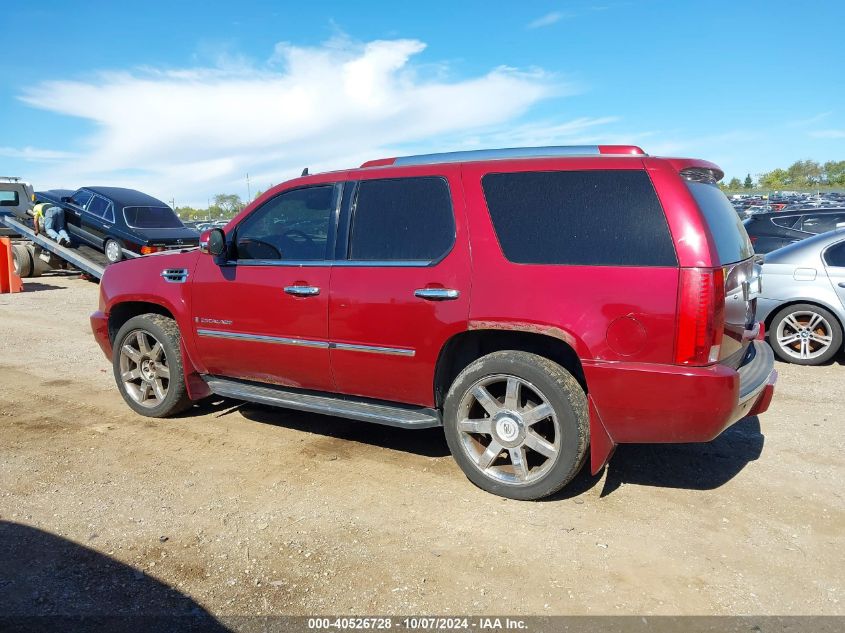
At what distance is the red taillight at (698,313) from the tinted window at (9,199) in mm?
22288

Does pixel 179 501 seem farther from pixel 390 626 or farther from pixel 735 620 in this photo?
pixel 735 620

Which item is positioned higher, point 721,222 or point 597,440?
point 721,222

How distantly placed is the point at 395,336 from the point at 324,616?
5.54 feet

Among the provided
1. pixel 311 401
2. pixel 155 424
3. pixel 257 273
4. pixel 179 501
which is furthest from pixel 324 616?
pixel 155 424

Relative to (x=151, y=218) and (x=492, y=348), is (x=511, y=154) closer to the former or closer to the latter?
(x=492, y=348)

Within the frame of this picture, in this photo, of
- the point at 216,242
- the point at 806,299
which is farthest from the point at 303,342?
the point at 806,299

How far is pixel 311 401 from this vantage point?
444 cm

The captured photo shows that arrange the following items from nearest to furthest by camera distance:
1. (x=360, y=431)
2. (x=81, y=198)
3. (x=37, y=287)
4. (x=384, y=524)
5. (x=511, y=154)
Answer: (x=384, y=524), (x=511, y=154), (x=360, y=431), (x=37, y=287), (x=81, y=198)

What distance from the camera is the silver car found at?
22.7ft

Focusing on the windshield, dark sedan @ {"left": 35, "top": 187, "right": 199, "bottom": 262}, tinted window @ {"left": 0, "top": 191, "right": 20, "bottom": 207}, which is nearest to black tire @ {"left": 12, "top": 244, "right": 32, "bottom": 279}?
dark sedan @ {"left": 35, "top": 187, "right": 199, "bottom": 262}

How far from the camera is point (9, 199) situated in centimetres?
2075

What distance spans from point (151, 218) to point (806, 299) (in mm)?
13389

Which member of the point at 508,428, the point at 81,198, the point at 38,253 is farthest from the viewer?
the point at 38,253

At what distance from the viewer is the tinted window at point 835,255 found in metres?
6.96
